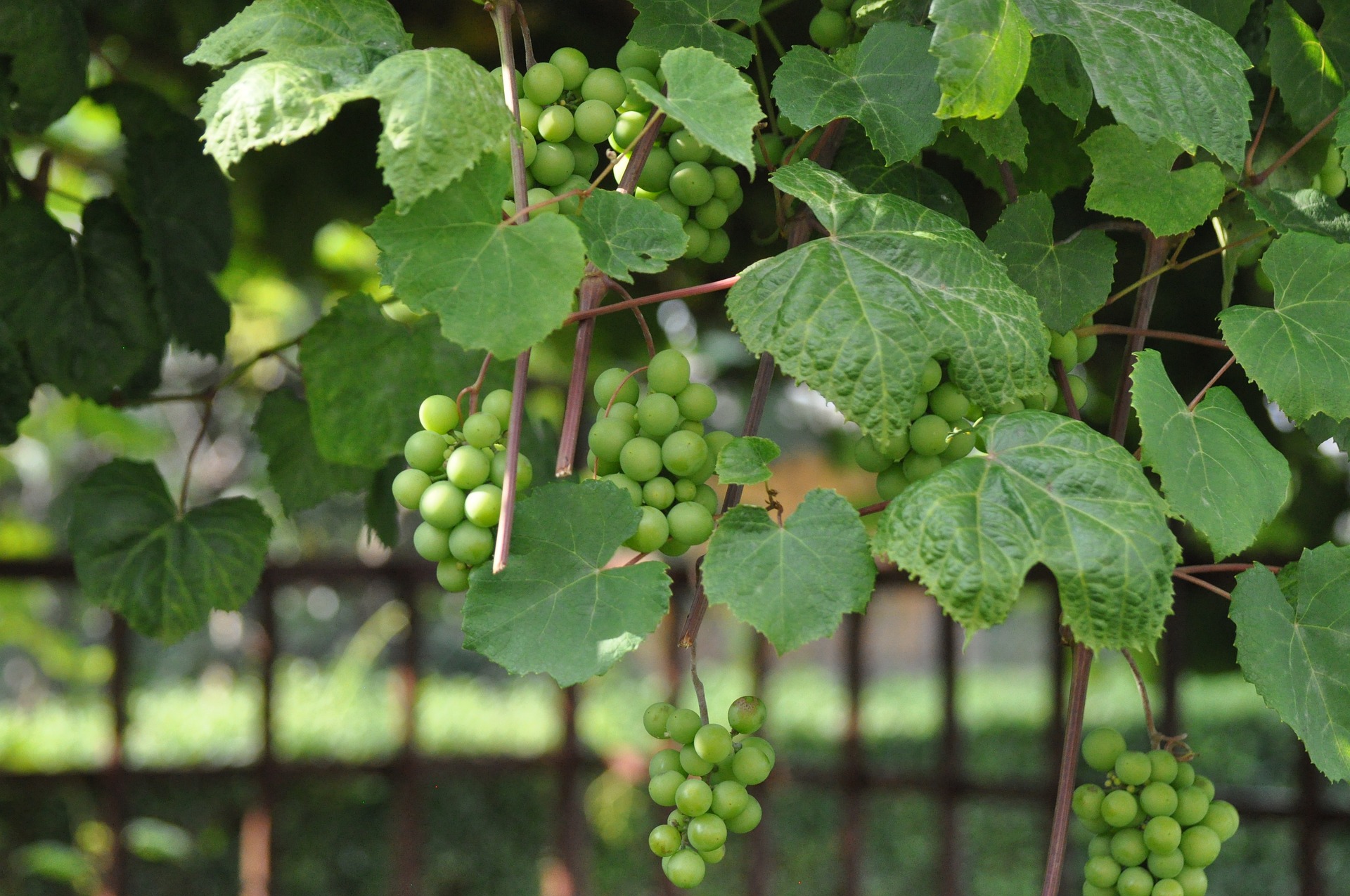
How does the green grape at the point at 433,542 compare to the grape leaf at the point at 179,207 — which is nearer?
the green grape at the point at 433,542

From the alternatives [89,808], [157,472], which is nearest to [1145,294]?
[157,472]

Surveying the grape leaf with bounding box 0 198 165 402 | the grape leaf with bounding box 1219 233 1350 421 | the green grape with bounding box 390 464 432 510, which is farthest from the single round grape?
the grape leaf with bounding box 0 198 165 402

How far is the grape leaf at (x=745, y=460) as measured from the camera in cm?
72

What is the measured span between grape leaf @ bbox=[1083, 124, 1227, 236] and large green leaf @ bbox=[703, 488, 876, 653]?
0.33 metres

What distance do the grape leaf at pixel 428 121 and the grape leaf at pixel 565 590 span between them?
0.75ft

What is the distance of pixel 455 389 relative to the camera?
1.11 m

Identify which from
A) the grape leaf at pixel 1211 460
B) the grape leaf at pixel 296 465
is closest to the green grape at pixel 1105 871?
the grape leaf at pixel 1211 460

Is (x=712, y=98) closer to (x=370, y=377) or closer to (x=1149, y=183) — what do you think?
(x=1149, y=183)

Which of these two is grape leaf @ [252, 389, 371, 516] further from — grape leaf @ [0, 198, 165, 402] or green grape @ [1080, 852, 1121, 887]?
green grape @ [1080, 852, 1121, 887]

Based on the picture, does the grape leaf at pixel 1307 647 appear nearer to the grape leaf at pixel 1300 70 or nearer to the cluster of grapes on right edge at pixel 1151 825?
the cluster of grapes on right edge at pixel 1151 825

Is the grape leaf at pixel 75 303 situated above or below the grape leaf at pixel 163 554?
above

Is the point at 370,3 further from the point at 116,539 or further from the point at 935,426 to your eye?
the point at 116,539

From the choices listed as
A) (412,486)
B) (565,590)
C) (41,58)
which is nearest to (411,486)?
(412,486)

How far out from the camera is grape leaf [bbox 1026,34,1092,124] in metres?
0.84
